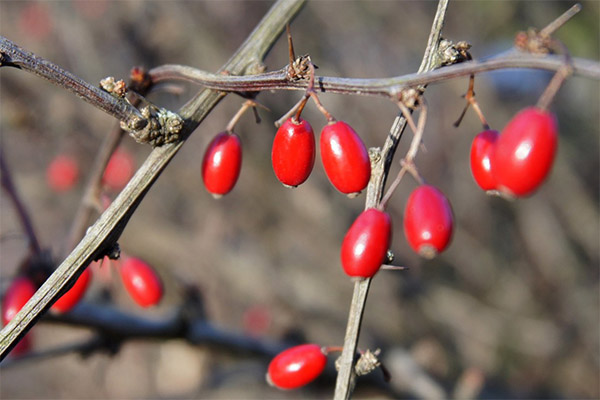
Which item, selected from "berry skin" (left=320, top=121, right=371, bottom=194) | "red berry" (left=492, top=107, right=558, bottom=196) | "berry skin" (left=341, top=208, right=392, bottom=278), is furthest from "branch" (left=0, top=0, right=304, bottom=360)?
"red berry" (left=492, top=107, right=558, bottom=196)

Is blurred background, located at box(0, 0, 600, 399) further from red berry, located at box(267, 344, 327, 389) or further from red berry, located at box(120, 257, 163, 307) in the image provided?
red berry, located at box(267, 344, 327, 389)

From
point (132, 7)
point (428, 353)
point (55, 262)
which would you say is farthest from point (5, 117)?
point (428, 353)

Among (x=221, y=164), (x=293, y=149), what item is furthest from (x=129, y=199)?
(x=293, y=149)

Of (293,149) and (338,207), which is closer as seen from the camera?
(293,149)

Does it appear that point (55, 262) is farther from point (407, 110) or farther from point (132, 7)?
point (132, 7)

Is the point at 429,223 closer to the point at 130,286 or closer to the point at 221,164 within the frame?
the point at 221,164

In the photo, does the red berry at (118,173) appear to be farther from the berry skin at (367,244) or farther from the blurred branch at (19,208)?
the berry skin at (367,244)

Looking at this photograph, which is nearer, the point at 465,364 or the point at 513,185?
the point at 513,185
